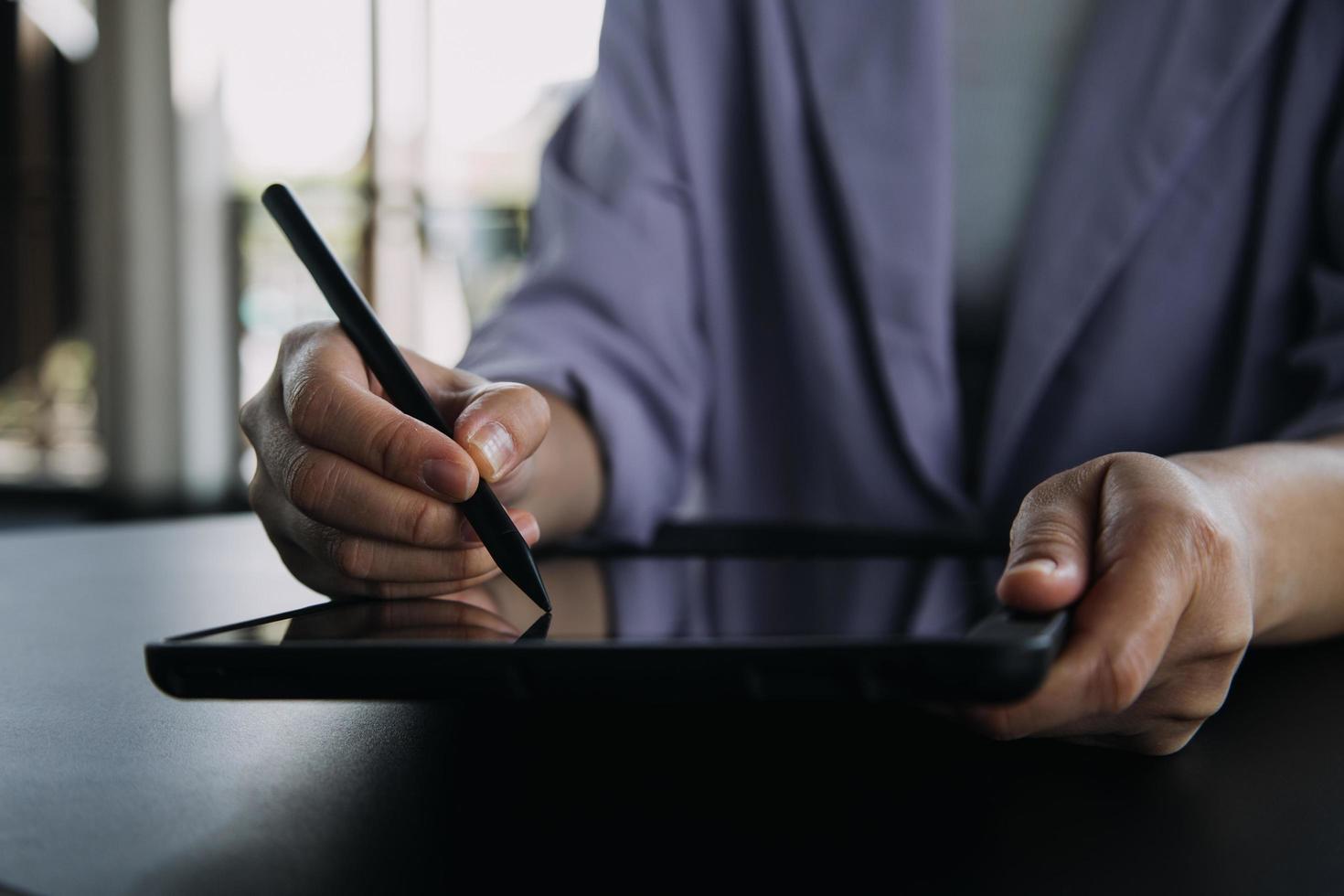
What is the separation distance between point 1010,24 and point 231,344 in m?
2.77

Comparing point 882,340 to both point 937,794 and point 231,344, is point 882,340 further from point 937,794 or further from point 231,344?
point 231,344

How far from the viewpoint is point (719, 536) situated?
576mm

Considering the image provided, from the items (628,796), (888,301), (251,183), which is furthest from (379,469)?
(251,183)

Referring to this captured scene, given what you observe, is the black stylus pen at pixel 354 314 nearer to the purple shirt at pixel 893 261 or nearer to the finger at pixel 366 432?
the finger at pixel 366 432

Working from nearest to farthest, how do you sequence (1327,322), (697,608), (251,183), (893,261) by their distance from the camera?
(697,608) < (1327,322) < (893,261) < (251,183)

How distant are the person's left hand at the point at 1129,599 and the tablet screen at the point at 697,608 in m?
0.02

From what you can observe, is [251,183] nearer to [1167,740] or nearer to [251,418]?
[251,418]

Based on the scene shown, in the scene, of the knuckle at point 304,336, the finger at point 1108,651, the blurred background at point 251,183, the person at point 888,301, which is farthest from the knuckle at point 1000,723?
the blurred background at point 251,183

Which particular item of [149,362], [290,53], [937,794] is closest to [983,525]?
[937,794]

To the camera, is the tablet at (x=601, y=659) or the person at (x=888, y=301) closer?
the tablet at (x=601, y=659)

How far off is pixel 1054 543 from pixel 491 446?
0.52 ft

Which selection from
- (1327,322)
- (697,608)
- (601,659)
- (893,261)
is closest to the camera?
(601,659)

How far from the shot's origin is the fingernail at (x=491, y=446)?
0.29 metres

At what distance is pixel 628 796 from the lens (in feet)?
0.63
